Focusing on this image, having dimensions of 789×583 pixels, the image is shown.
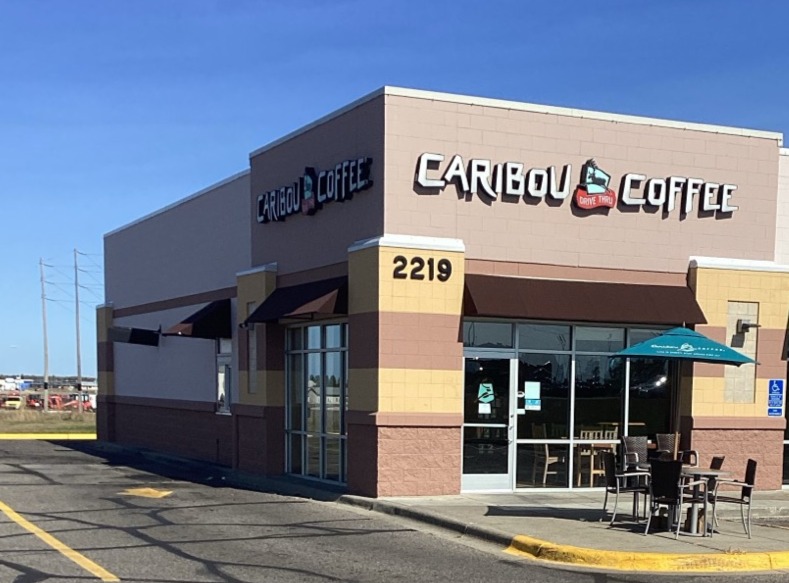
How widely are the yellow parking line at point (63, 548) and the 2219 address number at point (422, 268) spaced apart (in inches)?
245

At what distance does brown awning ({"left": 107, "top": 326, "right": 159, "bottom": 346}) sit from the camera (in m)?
23.1

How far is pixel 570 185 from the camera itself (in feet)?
50.3

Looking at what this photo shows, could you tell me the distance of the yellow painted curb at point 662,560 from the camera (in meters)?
10.0

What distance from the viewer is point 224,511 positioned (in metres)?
13.4

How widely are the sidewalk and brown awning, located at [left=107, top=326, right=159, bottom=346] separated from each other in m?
8.38

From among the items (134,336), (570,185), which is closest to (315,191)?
(570,185)

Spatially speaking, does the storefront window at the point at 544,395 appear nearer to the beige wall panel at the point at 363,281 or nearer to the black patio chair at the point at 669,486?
the beige wall panel at the point at 363,281

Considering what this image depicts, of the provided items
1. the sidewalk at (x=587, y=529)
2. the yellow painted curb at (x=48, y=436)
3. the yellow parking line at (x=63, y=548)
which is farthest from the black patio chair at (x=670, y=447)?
the yellow painted curb at (x=48, y=436)

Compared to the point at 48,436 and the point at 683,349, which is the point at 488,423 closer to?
the point at 683,349

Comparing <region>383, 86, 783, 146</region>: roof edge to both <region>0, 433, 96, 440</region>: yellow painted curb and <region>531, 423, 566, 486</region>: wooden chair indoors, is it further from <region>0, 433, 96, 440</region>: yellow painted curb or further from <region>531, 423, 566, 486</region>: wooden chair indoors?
<region>0, 433, 96, 440</region>: yellow painted curb

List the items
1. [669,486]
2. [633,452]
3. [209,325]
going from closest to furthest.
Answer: [669,486] → [633,452] → [209,325]

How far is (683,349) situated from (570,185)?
14.0ft

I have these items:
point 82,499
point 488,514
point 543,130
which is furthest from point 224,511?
point 543,130

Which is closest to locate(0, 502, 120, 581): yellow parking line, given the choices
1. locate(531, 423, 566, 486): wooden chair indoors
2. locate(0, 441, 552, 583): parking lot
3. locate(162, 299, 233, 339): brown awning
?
locate(0, 441, 552, 583): parking lot
